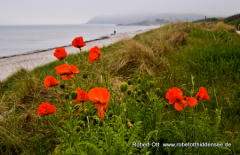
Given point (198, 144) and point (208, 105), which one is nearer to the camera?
point (198, 144)

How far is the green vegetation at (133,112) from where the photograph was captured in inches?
38.3

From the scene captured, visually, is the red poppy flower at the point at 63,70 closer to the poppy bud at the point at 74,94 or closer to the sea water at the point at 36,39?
the poppy bud at the point at 74,94

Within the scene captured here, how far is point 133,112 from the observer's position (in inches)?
54.6

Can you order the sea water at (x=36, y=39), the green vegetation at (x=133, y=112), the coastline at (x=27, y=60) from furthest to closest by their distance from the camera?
1. the sea water at (x=36, y=39)
2. the coastline at (x=27, y=60)
3. the green vegetation at (x=133, y=112)

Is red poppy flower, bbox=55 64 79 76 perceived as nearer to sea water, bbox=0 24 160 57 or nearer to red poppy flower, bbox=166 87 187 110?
red poppy flower, bbox=166 87 187 110

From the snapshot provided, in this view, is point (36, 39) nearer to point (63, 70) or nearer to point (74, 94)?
point (63, 70)

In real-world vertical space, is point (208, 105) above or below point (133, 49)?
below

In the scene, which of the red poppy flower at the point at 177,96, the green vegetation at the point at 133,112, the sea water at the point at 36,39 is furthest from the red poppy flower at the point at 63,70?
the sea water at the point at 36,39

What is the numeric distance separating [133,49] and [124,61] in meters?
0.39

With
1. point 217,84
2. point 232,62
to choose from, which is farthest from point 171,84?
point 232,62

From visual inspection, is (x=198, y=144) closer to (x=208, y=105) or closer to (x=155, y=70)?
(x=208, y=105)

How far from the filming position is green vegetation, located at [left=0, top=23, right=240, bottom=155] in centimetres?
97

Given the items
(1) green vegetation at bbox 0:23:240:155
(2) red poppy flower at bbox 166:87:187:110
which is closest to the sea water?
(1) green vegetation at bbox 0:23:240:155

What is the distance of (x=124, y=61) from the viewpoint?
11.7ft
